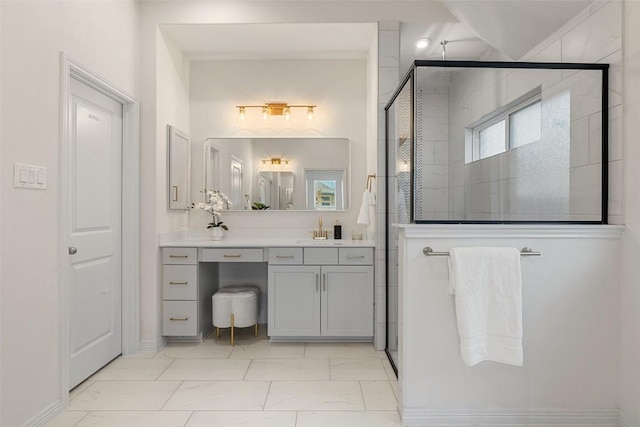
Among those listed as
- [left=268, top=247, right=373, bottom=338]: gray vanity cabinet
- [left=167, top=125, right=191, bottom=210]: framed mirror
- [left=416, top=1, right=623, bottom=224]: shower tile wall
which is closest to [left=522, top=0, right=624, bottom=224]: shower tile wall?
[left=416, top=1, right=623, bottom=224]: shower tile wall

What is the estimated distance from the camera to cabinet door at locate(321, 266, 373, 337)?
317 cm

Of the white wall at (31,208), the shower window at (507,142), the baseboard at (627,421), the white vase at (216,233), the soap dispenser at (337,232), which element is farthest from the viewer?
the soap dispenser at (337,232)

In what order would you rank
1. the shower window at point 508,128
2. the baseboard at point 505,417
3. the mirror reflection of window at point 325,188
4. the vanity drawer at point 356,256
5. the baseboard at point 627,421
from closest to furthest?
1. the baseboard at point 627,421
2. the baseboard at point 505,417
3. the shower window at point 508,128
4. the vanity drawer at point 356,256
5. the mirror reflection of window at point 325,188

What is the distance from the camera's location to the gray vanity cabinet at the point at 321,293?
3.17m

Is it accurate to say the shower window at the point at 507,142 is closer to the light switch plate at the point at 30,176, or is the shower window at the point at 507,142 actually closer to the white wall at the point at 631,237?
the white wall at the point at 631,237

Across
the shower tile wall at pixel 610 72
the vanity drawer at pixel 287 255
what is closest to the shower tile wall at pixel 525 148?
the shower tile wall at pixel 610 72

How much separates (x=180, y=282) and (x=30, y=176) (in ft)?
4.78

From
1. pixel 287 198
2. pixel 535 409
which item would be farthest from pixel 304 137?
pixel 535 409

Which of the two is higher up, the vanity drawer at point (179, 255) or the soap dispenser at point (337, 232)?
the soap dispenser at point (337, 232)

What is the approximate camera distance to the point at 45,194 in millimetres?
2045

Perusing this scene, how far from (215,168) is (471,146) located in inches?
92.6

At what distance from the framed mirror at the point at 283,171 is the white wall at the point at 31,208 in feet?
5.32

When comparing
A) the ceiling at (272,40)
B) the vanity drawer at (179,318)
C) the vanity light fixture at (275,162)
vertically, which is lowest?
the vanity drawer at (179,318)

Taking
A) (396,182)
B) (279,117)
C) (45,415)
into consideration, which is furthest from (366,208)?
(45,415)
